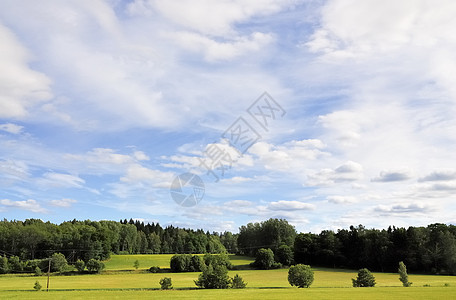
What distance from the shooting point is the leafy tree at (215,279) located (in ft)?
232

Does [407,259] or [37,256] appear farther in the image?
[37,256]

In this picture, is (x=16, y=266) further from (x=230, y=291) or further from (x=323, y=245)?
(x=323, y=245)

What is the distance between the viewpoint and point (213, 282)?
71.2 m

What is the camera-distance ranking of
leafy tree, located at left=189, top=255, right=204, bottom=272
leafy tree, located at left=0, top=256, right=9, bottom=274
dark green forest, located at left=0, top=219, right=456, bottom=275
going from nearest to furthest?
dark green forest, located at left=0, top=219, right=456, bottom=275 → leafy tree, located at left=0, top=256, right=9, bottom=274 → leafy tree, located at left=189, top=255, right=204, bottom=272

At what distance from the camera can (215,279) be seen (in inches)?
2813

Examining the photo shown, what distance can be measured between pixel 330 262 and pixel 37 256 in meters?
111

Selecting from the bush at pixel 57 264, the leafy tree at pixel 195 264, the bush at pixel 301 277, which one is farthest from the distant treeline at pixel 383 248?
the bush at pixel 57 264

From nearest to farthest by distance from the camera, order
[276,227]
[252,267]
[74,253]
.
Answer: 1. [252,267]
2. [74,253]
3. [276,227]

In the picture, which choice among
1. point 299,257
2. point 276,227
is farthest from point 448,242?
point 276,227

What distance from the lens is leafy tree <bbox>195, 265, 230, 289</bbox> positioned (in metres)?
70.8

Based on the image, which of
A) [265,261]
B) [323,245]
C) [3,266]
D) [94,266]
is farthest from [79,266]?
[323,245]

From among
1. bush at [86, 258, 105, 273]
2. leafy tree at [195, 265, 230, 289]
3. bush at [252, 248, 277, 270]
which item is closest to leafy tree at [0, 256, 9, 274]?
bush at [86, 258, 105, 273]

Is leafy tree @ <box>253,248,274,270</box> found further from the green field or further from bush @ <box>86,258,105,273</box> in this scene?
bush @ <box>86,258,105,273</box>

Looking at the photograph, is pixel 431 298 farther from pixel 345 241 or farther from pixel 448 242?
pixel 345 241
